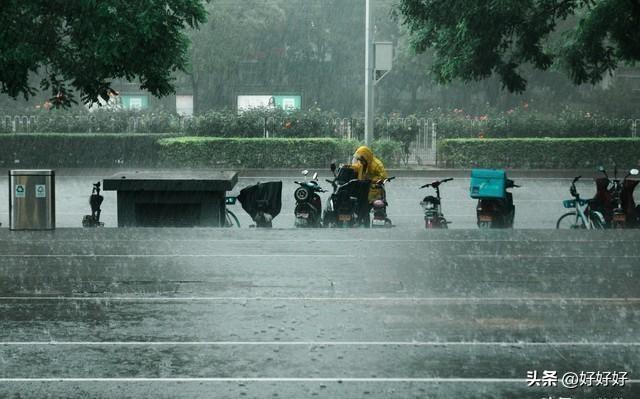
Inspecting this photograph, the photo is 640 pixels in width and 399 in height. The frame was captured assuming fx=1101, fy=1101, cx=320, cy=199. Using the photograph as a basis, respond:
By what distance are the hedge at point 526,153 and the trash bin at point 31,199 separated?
67.4ft

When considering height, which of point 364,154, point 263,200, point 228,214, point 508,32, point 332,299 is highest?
point 508,32

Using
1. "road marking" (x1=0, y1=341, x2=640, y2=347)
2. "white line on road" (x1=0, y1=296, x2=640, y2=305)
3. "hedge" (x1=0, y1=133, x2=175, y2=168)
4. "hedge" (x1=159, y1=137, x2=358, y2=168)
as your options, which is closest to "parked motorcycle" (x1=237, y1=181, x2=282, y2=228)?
"white line on road" (x1=0, y1=296, x2=640, y2=305)

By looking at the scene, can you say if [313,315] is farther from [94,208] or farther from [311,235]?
[94,208]

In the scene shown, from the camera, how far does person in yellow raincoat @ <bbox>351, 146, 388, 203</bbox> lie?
18.0 metres

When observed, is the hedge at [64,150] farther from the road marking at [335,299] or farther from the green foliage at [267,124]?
the road marking at [335,299]

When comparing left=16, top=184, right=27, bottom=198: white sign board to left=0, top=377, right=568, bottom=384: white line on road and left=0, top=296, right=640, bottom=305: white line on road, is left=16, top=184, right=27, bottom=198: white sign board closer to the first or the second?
left=0, top=296, right=640, bottom=305: white line on road

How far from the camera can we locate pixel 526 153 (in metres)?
36.3

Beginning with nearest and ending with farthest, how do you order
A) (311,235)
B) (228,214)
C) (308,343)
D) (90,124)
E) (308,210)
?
1. (308,343)
2. (311,235)
3. (308,210)
4. (228,214)
5. (90,124)

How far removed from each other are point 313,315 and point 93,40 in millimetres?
10061

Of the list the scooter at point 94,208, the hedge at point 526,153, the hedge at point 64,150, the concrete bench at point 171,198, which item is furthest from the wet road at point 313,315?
the hedge at point 64,150

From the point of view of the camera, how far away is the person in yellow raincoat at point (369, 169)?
1797cm

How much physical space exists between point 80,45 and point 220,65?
3816cm

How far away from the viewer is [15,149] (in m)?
38.1

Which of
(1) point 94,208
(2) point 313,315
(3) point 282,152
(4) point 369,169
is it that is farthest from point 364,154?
(3) point 282,152
